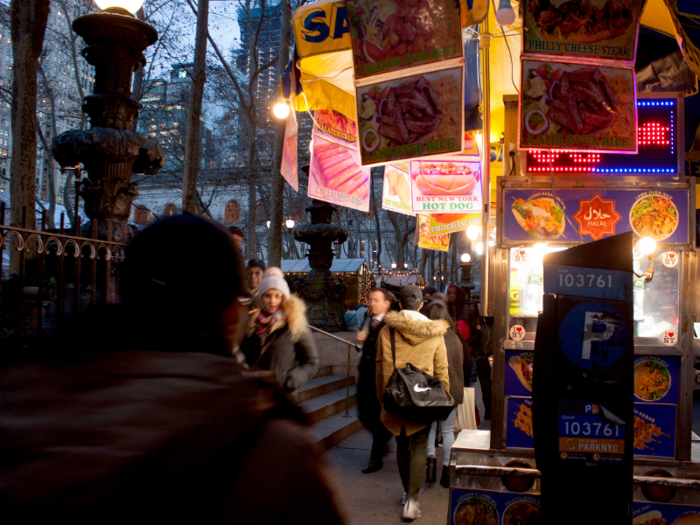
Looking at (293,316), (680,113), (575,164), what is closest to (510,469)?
(293,316)

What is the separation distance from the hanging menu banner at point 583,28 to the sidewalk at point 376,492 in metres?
3.97

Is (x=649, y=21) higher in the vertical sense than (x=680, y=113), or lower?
higher

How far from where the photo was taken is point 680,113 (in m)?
4.51

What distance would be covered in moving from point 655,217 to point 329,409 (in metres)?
5.58

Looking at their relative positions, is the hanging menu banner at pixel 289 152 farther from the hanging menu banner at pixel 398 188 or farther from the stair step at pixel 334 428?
the stair step at pixel 334 428

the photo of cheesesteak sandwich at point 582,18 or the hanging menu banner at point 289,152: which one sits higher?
the photo of cheesesteak sandwich at point 582,18

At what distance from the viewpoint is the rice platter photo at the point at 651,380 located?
4.27 metres

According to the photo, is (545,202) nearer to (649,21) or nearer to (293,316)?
(649,21)

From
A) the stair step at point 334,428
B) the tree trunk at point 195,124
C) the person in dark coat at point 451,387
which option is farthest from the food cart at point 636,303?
the tree trunk at point 195,124

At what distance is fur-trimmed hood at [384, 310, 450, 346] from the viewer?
4.96 metres

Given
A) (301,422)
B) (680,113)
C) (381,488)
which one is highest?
(680,113)

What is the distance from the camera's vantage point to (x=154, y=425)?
36.1 inches

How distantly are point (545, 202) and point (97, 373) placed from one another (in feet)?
14.1

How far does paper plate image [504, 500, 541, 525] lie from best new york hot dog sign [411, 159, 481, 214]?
16.0 ft
